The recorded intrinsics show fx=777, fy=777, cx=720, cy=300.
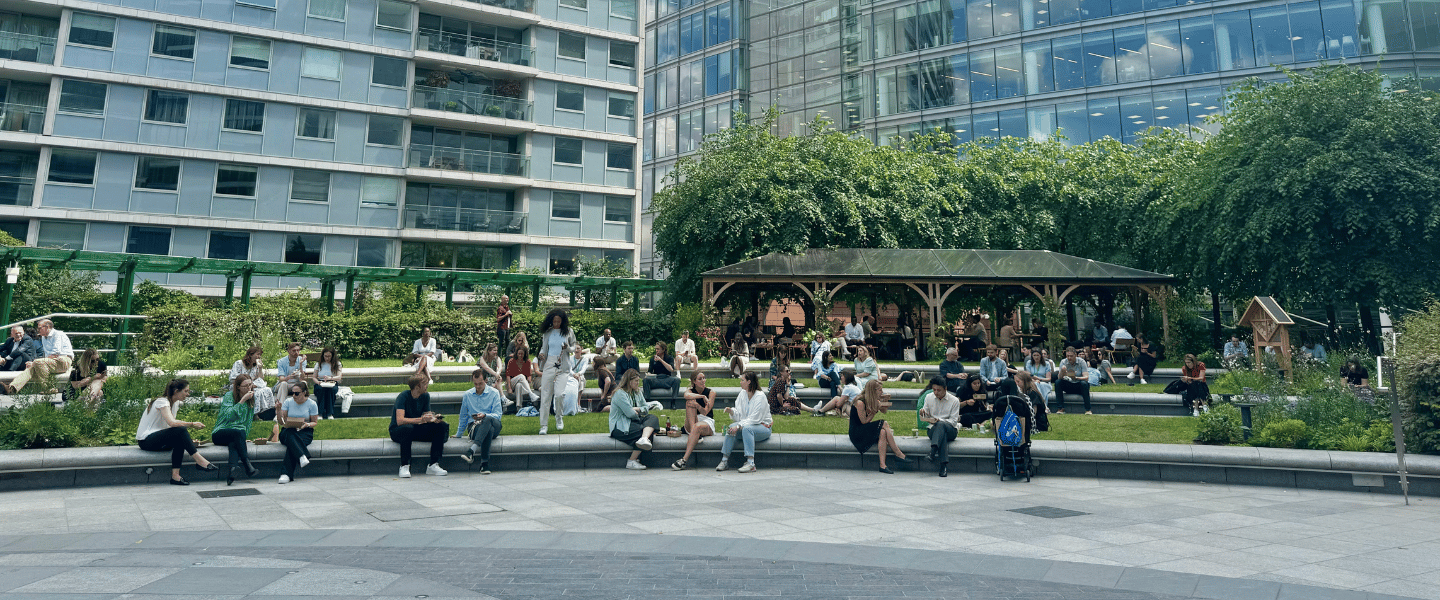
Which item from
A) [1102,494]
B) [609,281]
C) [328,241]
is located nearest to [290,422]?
[1102,494]

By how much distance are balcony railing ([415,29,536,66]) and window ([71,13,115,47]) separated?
1166cm

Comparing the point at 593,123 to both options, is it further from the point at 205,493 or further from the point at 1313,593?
the point at 1313,593

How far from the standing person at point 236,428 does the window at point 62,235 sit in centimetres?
2814

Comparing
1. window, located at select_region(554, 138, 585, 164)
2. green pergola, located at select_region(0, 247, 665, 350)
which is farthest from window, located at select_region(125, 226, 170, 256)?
window, located at select_region(554, 138, 585, 164)

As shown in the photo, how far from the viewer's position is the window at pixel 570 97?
39531 millimetres

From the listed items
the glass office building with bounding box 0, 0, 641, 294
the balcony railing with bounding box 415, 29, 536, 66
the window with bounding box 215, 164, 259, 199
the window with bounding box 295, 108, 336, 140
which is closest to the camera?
the glass office building with bounding box 0, 0, 641, 294

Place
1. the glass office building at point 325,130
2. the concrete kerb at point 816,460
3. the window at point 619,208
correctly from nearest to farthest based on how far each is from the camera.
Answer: the concrete kerb at point 816,460 → the glass office building at point 325,130 → the window at point 619,208

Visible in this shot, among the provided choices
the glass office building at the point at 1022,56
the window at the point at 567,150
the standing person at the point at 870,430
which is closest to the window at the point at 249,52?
the window at the point at 567,150

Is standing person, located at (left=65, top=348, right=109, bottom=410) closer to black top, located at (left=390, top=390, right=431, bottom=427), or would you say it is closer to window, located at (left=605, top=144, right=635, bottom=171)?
black top, located at (left=390, top=390, right=431, bottom=427)

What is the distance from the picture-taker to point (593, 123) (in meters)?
40.3

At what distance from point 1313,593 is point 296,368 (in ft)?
45.0

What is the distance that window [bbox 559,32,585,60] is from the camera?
3991cm

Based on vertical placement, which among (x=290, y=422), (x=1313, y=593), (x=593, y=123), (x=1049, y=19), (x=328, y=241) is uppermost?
(x=1049, y=19)

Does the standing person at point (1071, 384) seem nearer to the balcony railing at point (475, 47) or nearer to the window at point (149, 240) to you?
the balcony railing at point (475, 47)
